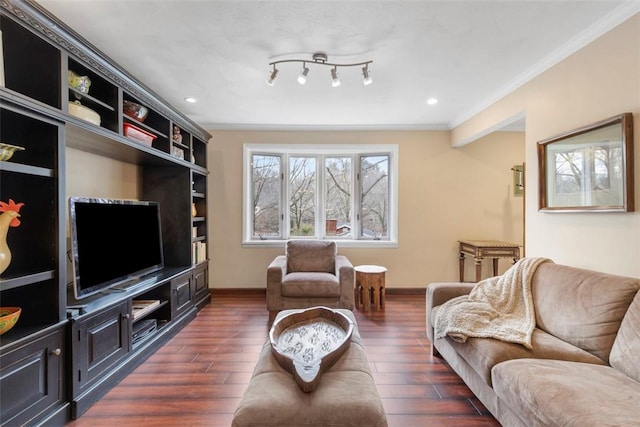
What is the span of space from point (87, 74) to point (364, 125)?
3066 mm

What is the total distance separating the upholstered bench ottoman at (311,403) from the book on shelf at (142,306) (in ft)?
5.19

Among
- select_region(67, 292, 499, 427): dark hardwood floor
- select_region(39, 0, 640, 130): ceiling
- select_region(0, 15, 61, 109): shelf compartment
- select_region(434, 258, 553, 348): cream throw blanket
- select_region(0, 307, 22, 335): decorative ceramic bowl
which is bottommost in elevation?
select_region(67, 292, 499, 427): dark hardwood floor

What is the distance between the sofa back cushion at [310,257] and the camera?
361cm

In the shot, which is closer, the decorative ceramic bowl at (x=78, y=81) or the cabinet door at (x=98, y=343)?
the cabinet door at (x=98, y=343)

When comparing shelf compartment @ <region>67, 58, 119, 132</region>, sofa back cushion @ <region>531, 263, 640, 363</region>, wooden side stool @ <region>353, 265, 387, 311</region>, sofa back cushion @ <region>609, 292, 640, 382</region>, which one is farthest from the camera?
wooden side stool @ <region>353, 265, 387, 311</region>

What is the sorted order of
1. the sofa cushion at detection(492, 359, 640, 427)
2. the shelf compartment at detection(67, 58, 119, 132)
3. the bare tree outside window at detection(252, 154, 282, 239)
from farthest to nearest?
the bare tree outside window at detection(252, 154, 282, 239), the shelf compartment at detection(67, 58, 119, 132), the sofa cushion at detection(492, 359, 640, 427)

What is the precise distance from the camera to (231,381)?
2.05 meters

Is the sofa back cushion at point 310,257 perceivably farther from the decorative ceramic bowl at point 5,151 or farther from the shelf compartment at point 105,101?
the decorative ceramic bowl at point 5,151

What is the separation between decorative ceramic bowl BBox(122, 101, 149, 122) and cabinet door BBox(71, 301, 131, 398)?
1545mm

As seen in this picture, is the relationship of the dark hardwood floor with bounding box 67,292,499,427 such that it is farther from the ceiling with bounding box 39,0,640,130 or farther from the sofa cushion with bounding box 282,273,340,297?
the ceiling with bounding box 39,0,640,130

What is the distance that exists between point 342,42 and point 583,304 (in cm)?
228

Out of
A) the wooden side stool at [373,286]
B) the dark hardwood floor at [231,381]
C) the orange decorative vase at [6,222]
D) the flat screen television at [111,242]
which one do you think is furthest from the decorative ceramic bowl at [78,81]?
the wooden side stool at [373,286]

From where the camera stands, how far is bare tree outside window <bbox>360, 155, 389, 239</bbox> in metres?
4.30

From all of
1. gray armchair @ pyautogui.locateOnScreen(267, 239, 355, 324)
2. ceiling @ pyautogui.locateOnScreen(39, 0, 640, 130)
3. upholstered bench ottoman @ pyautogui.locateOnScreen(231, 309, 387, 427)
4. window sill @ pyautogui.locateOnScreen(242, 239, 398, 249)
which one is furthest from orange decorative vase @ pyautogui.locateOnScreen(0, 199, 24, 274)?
window sill @ pyautogui.locateOnScreen(242, 239, 398, 249)
